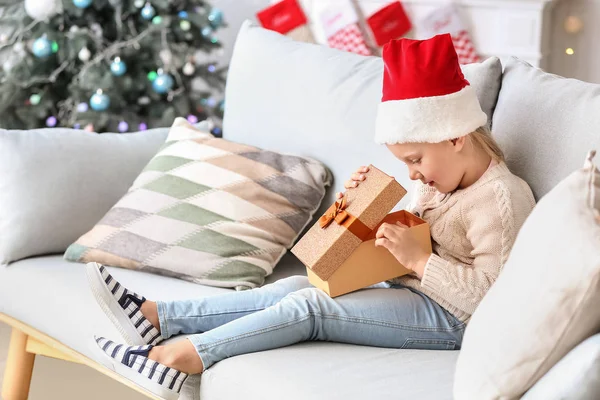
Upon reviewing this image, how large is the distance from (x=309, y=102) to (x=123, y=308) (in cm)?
76

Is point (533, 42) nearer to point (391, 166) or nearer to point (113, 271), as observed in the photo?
point (391, 166)

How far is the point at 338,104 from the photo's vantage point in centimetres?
211

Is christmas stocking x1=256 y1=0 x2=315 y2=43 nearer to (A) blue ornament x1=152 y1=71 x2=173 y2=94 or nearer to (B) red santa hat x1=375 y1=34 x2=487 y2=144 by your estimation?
(A) blue ornament x1=152 y1=71 x2=173 y2=94

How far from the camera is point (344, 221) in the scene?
1641 mm

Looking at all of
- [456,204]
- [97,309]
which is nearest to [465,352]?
[456,204]

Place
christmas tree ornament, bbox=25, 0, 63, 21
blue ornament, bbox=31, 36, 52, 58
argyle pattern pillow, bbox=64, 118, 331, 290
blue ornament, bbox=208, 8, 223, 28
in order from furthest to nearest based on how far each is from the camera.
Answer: blue ornament, bbox=208, 8, 223, 28 < blue ornament, bbox=31, 36, 52, 58 < christmas tree ornament, bbox=25, 0, 63, 21 < argyle pattern pillow, bbox=64, 118, 331, 290

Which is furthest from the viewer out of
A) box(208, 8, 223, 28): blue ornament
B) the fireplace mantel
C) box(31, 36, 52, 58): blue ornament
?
the fireplace mantel

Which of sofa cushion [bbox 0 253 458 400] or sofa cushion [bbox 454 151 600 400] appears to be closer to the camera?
sofa cushion [bbox 454 151 600 400]

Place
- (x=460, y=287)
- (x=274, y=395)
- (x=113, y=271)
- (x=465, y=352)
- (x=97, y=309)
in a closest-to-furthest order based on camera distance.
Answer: (x=465, y=352) → (x=274, y=395) → (x=460, y=287) → (x=97, y=309) → (x=113, y=271)

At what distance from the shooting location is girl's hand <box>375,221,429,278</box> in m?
1.59

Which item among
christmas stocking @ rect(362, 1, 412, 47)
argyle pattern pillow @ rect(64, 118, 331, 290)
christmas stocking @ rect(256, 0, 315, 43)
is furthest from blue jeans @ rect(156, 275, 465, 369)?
christmas stocking @ rect(256, 0, 315, 43)

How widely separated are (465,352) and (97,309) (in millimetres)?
965

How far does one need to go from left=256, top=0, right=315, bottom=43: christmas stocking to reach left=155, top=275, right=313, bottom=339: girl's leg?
2.87m

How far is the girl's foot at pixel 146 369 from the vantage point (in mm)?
1536
